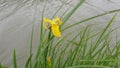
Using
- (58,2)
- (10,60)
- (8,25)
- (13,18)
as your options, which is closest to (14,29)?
(8,25)

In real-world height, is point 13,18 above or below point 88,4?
above

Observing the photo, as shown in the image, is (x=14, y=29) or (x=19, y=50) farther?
(x=14, y=29)

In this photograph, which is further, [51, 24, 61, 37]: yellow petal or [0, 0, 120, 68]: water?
[0, 0, 120, 68]: water

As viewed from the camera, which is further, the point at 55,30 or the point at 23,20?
the point at 23,20

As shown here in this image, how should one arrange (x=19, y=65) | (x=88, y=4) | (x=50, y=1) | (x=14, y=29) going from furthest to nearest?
(x=50, y=1)
(x=88, y=4)
(x=14, y=29)
(x=19, y=65)

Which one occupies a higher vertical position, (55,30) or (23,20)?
Result: (55,30)

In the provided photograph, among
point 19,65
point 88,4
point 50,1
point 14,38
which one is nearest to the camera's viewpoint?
point 19,65

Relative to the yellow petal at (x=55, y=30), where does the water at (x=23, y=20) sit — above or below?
below

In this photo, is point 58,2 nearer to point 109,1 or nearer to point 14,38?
point 109,1

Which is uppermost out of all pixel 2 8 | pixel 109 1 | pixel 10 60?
pixel 10 60

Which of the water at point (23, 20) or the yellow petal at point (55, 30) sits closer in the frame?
the yellow petal at point (55, 30)

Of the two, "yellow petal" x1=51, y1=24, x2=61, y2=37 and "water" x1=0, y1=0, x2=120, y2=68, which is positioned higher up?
"yellow petal" x1=51, y1=24, x2=61, y2=37
